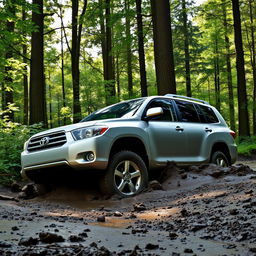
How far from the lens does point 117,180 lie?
19.5ft

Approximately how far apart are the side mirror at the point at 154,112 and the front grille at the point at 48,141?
1640mm

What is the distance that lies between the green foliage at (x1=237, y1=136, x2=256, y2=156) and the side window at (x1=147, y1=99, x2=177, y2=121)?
34.9 feet

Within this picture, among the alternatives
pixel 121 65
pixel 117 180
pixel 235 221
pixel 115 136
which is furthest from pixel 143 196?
pixel 121 65

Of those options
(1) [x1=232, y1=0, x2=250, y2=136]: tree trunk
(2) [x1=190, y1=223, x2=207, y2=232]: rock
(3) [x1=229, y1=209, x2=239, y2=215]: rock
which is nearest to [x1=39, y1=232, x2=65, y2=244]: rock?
(2) [x1=190, y1=223, x2=207, y2=232]: rock

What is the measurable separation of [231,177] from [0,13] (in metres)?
8.07

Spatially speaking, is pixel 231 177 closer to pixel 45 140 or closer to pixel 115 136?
pixel 115 136

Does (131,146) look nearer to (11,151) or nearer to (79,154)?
(79,154)

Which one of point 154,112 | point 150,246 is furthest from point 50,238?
point 154,112

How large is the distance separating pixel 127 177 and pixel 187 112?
2.51m

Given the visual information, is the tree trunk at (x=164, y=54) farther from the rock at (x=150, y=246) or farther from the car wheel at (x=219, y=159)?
the rock at (x=150, y=246)

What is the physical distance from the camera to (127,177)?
597 cm

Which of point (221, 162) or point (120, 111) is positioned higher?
point (120, 111)

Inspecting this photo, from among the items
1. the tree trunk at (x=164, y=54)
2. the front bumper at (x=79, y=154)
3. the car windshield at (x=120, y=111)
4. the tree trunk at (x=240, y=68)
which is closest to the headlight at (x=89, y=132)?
the front bumper at (x=79, y=154)

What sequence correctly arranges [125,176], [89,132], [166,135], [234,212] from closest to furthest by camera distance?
[234,212] < [89,132] < [125,176] < [166,135]
